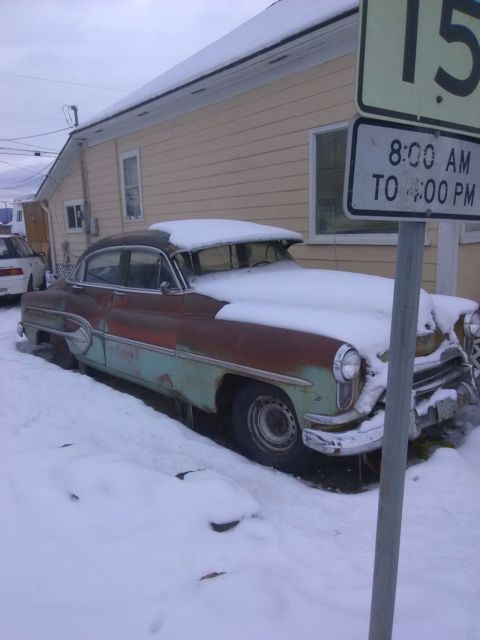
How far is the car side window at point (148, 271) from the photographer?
4613 millimetres

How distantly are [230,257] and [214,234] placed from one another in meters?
0.26

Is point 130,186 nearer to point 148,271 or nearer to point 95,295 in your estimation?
point 95,295

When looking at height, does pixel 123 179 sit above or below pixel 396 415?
above

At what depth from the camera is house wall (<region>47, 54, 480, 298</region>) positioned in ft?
21.1

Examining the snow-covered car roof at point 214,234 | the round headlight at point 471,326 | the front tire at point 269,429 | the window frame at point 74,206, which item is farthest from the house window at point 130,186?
the round headlight at point 471,326

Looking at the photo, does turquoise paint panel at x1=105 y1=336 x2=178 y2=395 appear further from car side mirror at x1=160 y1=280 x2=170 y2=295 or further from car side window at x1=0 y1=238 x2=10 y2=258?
car side window at x1=0 y1=238 x2=10 y2=258

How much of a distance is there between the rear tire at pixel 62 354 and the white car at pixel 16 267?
550cm

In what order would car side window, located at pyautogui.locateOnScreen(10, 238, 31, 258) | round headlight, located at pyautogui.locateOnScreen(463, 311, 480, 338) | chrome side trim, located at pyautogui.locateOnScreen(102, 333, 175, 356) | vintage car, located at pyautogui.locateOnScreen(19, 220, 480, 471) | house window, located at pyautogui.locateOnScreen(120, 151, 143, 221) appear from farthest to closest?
car side window, located at pyautogui.locateOnScreen(10, 238, 31, 258) → house window, located at pyautogui.locateOnScreen(120, 151, 143, 221) → chrome side trim, located at pyautogui.locateOnScreen(102, 333, 175, 356) → round headlight, located at pyautogui.locateOnScreen(463, 311, 480, 338) → vintage car, located at pyautogui.locateOnScreen(19, 220, 480, 471)

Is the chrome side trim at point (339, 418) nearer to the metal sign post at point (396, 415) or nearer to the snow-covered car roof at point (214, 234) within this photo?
the metal sign post at point (396, 415)

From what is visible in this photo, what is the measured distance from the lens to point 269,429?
→ 381 cm

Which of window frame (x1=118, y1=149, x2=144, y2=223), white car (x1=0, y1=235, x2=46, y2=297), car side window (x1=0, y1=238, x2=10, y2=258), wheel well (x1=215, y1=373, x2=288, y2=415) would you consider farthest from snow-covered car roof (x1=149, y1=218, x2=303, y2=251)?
car side window (x1=0, y1=238, x2=10, y2=258)

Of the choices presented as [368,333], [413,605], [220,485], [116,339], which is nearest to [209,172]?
Answer: [116,339]

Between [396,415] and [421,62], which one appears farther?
[396,415]

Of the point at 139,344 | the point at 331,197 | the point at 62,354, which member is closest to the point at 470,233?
the point at 331,197
